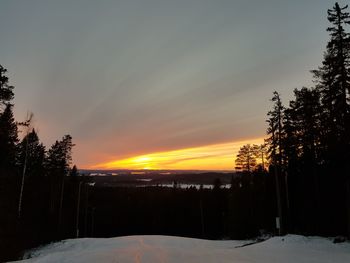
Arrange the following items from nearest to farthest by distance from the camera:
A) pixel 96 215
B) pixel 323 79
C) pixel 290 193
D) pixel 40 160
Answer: pixel 323 79 < pixel 290 193 < pixel 40 160 < pixel 96 215

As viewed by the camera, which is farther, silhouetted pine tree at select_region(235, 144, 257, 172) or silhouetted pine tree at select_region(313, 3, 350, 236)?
silhouetted pine tree at select_region(235, 144, 257, 172)

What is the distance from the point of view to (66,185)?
76.9 m

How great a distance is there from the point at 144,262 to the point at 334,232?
86.4 feet

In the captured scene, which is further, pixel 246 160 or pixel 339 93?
pixel 246 160

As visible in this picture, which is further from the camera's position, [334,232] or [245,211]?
[245,211]

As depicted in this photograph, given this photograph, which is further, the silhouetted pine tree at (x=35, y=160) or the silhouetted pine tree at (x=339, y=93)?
the silhouetted pine tree at (x=35, y=160)

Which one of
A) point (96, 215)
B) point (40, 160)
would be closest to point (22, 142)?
point (40, 160)

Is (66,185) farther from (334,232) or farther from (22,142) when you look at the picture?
(334,232)

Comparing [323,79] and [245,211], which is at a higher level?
[323,79]

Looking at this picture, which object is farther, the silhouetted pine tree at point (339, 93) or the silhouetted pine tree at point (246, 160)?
the silhouetted pine tree at point (246, 160)

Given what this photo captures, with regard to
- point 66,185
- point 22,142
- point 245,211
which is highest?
point 22,142

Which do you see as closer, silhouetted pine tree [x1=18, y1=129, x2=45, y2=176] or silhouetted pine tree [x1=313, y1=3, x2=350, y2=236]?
silhouetted pine tree [x1=313, y1=3, x2=350, y2=236]

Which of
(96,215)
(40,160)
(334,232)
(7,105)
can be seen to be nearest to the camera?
(7,105)

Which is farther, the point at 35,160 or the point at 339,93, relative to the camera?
the point at 35,160
